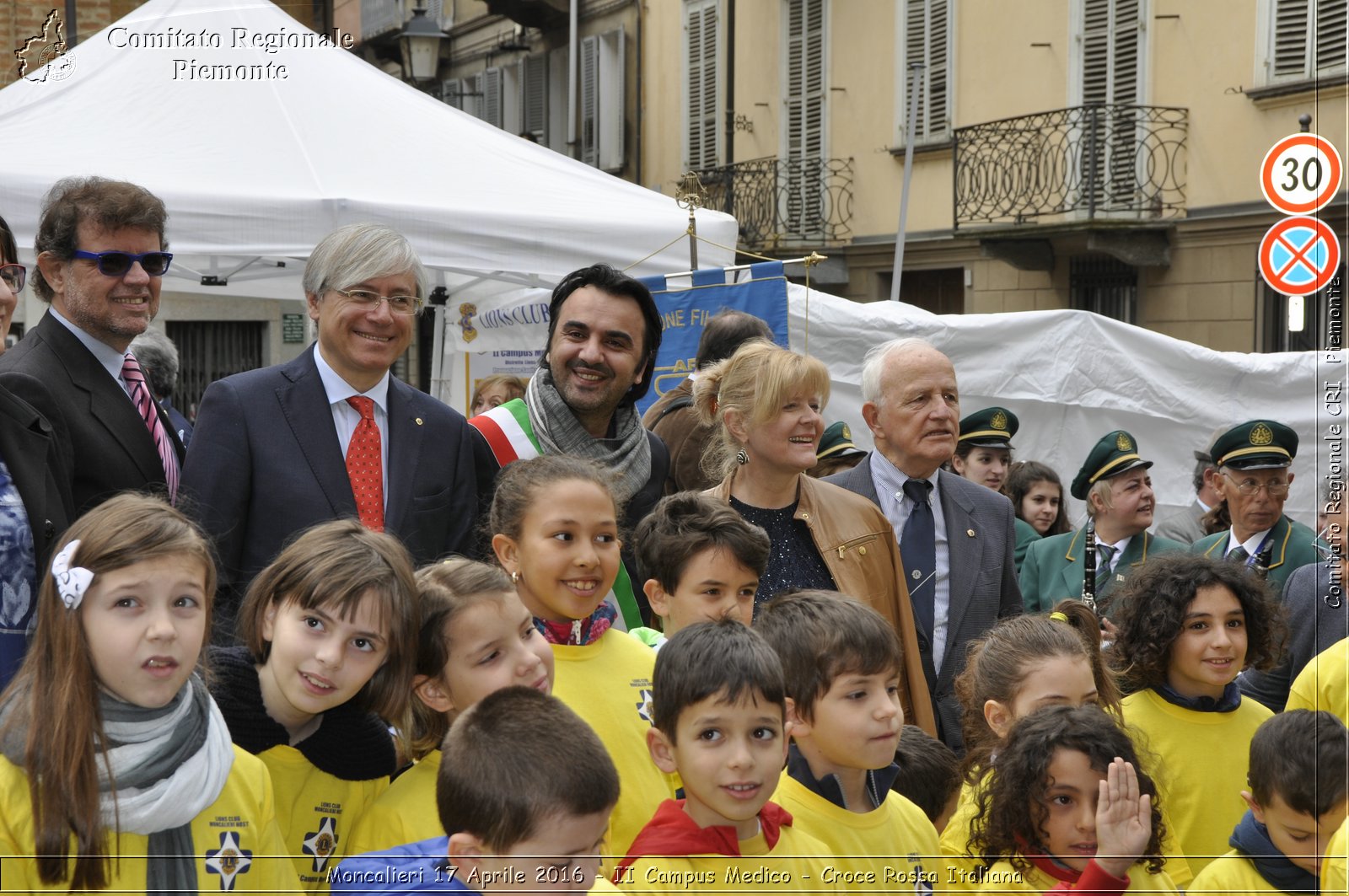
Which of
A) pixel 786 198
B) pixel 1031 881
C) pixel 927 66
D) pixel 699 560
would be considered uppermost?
pixel 927 66

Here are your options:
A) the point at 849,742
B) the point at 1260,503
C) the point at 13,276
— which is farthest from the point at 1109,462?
the point at 13,276

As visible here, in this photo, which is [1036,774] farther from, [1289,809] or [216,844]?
[216,844]

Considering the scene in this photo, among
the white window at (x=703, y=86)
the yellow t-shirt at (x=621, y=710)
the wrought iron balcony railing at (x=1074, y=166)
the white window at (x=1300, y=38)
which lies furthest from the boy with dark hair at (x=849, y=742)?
the white window at (x=703, y=86)

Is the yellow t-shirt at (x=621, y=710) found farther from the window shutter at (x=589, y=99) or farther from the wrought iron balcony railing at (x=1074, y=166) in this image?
the window shutter at (x=589, y=99)

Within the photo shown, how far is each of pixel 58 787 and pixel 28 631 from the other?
2.08ft

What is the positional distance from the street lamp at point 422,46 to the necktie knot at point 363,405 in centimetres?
960

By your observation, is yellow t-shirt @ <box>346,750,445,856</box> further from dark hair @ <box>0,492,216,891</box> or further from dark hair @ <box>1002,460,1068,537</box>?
dark hair @ <box>1002,460,1068,537</box>

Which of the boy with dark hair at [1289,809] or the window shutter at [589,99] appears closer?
the boy with dark hair at [1289,809]

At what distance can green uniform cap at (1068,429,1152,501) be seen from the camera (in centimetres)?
543

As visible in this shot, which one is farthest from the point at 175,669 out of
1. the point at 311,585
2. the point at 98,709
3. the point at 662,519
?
the point at 662,519

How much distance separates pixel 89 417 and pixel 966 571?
2.34 meters

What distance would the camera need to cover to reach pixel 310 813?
2.59 meters

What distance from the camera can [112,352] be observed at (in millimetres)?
3441

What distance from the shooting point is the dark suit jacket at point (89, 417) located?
322cm
